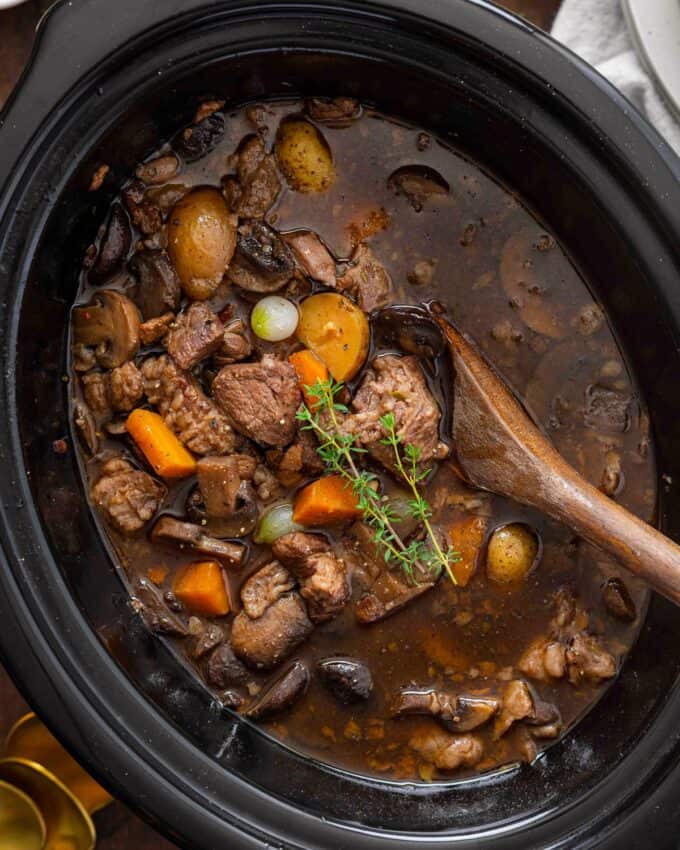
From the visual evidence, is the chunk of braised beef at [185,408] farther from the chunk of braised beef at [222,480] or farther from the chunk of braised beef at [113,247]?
the chunk of braised beef at [113,247]

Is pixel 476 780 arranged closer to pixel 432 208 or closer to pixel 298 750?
pixel 298 750

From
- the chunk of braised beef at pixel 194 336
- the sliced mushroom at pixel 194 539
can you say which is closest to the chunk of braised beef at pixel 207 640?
the sliced mushroom at pixel 194 539

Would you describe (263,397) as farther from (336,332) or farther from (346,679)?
(346,679)

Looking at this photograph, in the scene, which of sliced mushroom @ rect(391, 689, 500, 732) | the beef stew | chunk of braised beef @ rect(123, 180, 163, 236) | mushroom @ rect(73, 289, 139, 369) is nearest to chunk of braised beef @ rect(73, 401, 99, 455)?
the beef stew

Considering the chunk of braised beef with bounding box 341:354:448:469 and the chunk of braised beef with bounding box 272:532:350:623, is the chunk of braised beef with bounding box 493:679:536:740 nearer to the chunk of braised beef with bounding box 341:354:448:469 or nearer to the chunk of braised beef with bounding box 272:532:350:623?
the chunk of braised beef with bounding box 272:532:350:623

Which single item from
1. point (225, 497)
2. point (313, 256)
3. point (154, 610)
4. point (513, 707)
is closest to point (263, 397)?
point (225, 497)

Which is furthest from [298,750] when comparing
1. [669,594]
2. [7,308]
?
[7,308]
